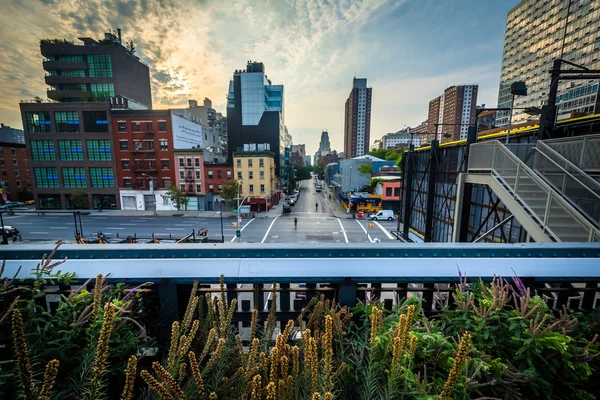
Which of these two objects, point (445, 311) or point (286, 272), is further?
point (286, 272)

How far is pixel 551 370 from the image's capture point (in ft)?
5.11

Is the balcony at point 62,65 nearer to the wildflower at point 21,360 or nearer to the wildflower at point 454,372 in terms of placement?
the wildflower at point 21,360

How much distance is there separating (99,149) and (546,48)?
137 m

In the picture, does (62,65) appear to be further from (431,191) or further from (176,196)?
(431,191)

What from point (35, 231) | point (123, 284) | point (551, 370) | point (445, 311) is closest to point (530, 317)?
point (551, 370)

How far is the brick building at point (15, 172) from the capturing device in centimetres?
4681

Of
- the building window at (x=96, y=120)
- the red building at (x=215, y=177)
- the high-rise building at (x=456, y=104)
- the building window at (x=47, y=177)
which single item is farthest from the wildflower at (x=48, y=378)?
the high-rise building at (x=456, y=104)

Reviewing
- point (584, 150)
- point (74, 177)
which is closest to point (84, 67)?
point (74, 177)

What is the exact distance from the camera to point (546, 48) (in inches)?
3332

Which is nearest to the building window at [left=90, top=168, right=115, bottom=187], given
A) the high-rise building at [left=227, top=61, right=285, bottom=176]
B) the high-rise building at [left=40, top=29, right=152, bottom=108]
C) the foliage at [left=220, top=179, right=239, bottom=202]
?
the high-rise building at [left=40, top=29, right=152, bottom=108]

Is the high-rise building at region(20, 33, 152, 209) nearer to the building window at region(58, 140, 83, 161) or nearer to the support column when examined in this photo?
the building window at region(58, 140, 83, 161)

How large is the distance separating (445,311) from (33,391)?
2562 mm

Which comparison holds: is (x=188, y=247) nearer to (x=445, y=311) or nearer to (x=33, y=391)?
(x=33, y=391)

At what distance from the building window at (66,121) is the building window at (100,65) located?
41.2 feet
